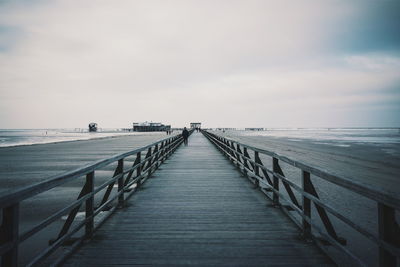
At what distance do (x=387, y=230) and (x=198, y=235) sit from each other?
7.72ft

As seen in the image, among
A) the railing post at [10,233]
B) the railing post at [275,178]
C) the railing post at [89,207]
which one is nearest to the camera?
the railing post at [10,233]

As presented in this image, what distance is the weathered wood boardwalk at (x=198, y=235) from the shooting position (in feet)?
9.14

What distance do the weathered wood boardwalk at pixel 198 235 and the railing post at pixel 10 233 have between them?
97cm

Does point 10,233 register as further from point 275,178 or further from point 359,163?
point 359,163

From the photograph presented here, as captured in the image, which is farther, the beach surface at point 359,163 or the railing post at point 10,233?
the beach surface at point 359,163

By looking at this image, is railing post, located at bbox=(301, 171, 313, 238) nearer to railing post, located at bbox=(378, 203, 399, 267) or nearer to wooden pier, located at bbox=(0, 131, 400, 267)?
wooden pier, located at bbox=(0, 131, 400, 267)

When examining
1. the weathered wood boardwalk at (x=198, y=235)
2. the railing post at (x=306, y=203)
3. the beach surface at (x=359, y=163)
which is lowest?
the beach surface at (x=359, y=163)

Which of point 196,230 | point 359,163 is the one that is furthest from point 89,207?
point 359,163

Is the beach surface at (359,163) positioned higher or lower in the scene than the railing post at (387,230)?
lower

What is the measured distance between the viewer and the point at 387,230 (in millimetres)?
1860

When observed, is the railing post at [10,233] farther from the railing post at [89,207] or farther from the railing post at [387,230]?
the railing post at [387,230]

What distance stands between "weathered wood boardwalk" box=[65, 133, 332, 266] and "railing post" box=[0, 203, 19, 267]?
967mm

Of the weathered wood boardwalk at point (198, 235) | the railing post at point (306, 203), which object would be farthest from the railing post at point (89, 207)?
the railing post at point (306, 203)

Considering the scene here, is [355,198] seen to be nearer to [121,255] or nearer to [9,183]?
[121,255]
